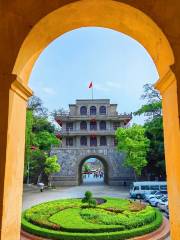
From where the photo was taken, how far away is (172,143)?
9.25 feet

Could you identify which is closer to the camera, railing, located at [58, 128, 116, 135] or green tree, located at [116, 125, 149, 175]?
green tree, located at [116, 125, 149, 175]

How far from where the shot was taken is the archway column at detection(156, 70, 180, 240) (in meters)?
2.65

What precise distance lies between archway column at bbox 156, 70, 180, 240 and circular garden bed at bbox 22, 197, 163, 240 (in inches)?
282

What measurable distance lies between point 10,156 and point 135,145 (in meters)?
24.5

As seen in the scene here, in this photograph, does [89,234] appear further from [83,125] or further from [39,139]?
[83,125]

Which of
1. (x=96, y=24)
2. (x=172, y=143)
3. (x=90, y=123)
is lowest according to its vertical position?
(x=172, y=143)

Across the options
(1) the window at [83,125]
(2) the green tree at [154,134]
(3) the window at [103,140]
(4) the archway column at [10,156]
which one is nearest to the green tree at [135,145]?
(2) the green tree at [154,134]

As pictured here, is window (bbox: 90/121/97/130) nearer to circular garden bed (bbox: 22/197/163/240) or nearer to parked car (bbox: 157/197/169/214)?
parked car (bbox: 157/197/169/214)

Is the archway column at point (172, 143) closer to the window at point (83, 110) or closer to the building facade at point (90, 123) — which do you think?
the building facade at point (90, 123)

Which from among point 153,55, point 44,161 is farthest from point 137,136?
point 153,55

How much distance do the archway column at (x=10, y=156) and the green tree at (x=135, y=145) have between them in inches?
947

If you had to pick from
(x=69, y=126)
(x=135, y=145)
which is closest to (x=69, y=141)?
(x=69, y=126)

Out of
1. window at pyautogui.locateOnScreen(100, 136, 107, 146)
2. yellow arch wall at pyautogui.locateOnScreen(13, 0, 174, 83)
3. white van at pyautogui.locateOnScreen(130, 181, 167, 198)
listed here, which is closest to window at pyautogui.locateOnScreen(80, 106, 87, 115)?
window at pyautogui.locateOnScreen(100, 136, 107, 146)

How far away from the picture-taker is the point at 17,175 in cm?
295
